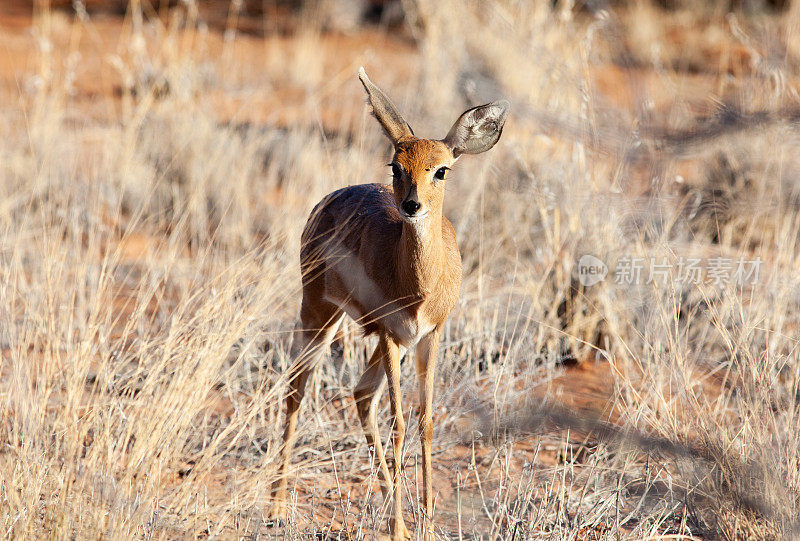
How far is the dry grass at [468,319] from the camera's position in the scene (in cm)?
289

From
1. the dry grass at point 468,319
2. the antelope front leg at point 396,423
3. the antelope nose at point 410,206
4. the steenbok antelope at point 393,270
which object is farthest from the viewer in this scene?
the antelope front leg at point 396,423

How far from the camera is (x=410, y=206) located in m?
3.28

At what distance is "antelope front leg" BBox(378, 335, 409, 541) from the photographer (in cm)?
365

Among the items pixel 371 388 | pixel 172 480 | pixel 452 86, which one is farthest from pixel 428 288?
pixel 452 86

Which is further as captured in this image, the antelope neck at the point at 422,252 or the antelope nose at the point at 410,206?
the antelope neck at the point at 422,252

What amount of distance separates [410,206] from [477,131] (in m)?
0.52

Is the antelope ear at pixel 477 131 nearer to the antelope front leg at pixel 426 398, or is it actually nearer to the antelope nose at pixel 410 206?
the antelope nose at pixel 410 206

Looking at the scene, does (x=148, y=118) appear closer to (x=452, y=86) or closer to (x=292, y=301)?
(x=452, y=86)

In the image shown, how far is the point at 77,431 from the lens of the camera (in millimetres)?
3100

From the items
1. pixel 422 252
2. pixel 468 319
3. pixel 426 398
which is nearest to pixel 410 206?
pixel 422 252

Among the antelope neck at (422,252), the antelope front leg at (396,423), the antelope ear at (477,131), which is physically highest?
the antelope ear at (477,131)

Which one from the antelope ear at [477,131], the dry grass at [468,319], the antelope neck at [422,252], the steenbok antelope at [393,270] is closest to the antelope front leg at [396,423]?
the steenbok antelope at [393,270]

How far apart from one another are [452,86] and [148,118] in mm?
3169

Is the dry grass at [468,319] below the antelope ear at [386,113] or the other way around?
below
